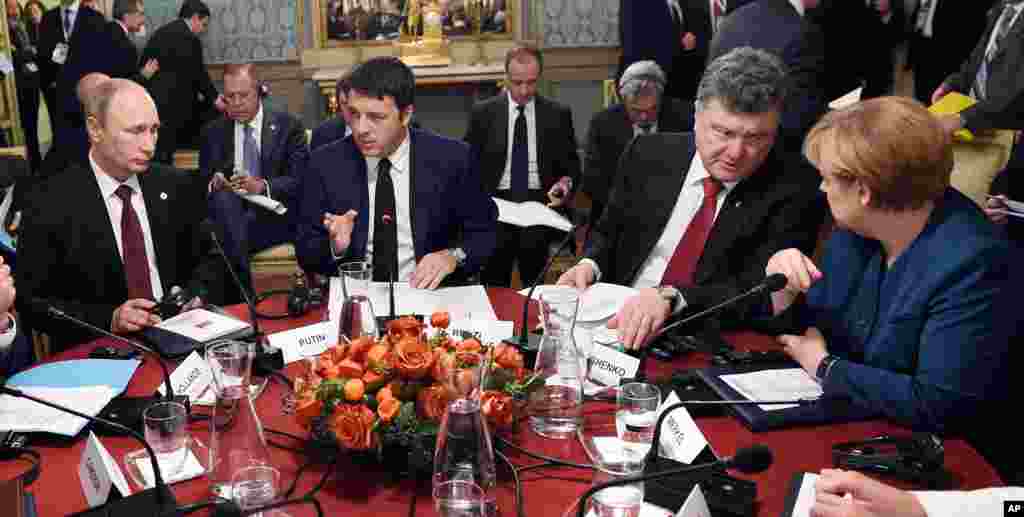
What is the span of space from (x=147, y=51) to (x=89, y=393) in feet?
17.9

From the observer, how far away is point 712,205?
2645mm

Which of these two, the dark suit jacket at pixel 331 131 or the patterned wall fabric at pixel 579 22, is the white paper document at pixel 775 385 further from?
the patterned wall fabric at pixel 579 22

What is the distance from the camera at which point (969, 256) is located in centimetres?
183

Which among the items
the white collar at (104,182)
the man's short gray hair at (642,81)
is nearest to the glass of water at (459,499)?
the white collar at (104,182)

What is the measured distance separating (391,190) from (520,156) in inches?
75.4

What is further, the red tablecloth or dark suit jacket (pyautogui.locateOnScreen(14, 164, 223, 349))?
dark suit jacket (pyautogui.locateOnScreen(14, 164, 223, 349))

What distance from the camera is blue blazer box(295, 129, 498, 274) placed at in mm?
3041

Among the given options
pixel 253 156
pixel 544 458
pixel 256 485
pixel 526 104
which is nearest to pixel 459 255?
pixel 544 458

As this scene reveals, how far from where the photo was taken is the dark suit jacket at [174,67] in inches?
259

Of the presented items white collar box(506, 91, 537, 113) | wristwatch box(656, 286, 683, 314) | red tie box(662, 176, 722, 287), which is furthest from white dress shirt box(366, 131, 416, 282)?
white collar box(506, 91, 537, 113)

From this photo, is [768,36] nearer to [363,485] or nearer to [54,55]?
[363,485]

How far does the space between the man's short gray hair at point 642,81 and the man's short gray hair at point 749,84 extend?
6.79ft

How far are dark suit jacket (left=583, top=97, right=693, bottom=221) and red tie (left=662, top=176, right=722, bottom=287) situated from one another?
6.48 ft

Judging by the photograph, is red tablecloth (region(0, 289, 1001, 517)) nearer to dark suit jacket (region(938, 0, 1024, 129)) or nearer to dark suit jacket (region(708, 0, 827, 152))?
dark suit jacket (region(708, 0, 827, 152))
